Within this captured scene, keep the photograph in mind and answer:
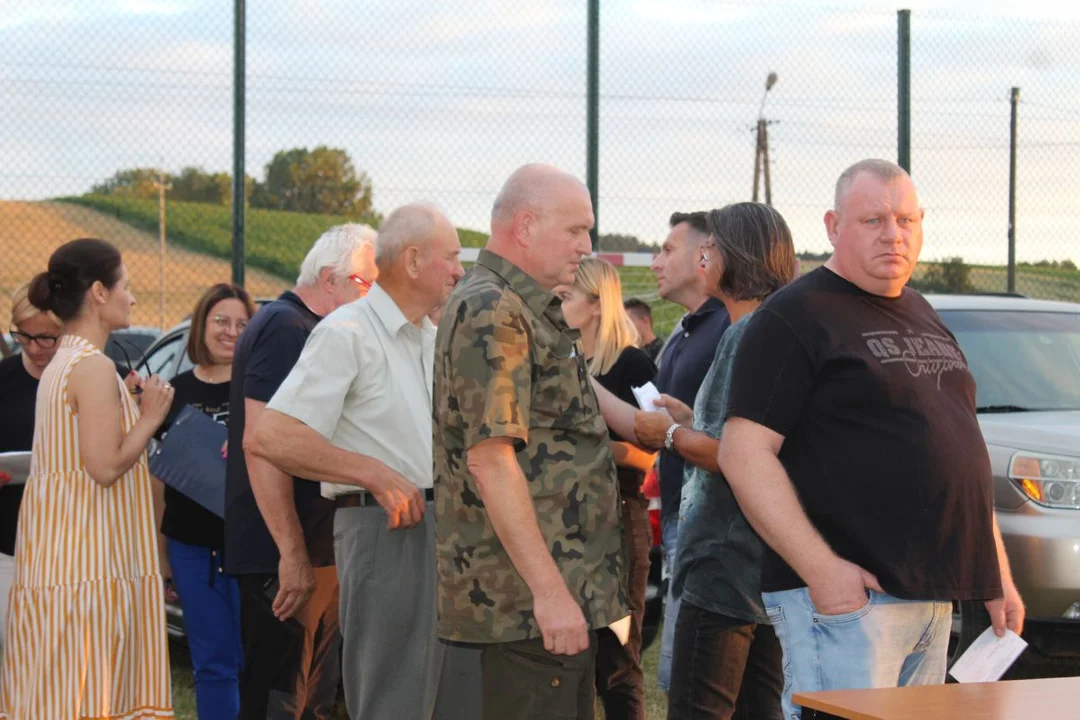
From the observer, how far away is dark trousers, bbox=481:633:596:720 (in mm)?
2969

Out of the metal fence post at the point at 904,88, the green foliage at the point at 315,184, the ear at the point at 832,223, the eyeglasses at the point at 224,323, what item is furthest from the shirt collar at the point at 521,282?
the metal fence post at the point at 904,88

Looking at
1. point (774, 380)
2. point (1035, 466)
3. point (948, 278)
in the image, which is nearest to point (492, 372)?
point (774, 380)

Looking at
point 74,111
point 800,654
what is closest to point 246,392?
Result: point 800,654

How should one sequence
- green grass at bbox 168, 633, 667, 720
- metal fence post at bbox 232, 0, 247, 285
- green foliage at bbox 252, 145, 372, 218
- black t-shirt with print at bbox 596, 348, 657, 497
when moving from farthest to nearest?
green foliage at bbox 252, 145, 372, 218 → metal fence post at bbox 232, 0, 247, 285 → green grass at bbox 168, 633, 667, 720 → black t-shirt with print at bbox 596, 348, 657, 497

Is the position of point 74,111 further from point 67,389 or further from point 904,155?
point 904,155

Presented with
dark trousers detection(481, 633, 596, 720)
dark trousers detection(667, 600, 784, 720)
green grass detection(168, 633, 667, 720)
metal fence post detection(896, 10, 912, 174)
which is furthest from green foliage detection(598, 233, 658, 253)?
dark trousers detection(481, 633, 596, 720)

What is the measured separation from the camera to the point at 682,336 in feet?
15.9

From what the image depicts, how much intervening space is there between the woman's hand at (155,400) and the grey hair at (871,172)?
230 centimetres

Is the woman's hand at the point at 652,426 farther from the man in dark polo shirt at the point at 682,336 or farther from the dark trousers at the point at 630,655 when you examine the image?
the dark trousers at the point at 630,655

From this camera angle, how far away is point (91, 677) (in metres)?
4.20

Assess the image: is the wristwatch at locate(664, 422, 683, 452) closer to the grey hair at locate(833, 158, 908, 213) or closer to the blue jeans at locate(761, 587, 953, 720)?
the blue jeans at locate(761, 587, 953, 720)

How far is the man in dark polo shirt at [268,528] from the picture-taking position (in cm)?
457

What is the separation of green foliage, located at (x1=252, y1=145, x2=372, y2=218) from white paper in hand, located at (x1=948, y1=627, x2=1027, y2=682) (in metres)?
6.01

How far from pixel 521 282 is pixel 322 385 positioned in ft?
3.22
